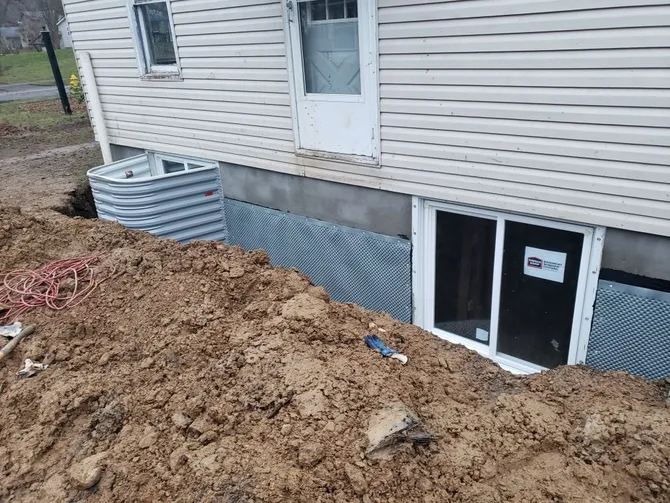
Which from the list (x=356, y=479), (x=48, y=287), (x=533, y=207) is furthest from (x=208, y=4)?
Result: (x=356, y=479)

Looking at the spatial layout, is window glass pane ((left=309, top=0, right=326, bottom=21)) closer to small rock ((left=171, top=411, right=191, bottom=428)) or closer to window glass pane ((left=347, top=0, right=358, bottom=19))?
window glass pane ((left=347, top=0, right=358, bottom=19))

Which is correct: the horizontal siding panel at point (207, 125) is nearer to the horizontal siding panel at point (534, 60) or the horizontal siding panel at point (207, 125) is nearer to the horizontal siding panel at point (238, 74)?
the horizontal siding panel at point (238, 74)

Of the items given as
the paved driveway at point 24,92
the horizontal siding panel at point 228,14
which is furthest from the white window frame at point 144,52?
the paved driveway at point 24,92

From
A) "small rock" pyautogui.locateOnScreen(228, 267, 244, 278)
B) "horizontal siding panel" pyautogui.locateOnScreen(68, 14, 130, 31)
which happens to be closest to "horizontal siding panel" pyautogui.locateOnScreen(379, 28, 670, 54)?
"small rock" pyautogui.locateOnScreen(228, 267, 244, 278)

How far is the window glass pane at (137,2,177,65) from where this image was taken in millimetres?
6688

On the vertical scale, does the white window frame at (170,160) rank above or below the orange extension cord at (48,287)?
above

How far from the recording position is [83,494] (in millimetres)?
2812

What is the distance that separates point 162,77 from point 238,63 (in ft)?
5.21

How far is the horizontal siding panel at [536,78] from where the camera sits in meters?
3.34

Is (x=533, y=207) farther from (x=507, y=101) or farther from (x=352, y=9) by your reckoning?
(x=352, y=9)

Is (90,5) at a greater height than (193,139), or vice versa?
(90,5)

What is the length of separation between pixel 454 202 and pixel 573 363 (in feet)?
5.70

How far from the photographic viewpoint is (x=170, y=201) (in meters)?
6.62

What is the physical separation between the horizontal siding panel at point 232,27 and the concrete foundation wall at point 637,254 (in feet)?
12.4
